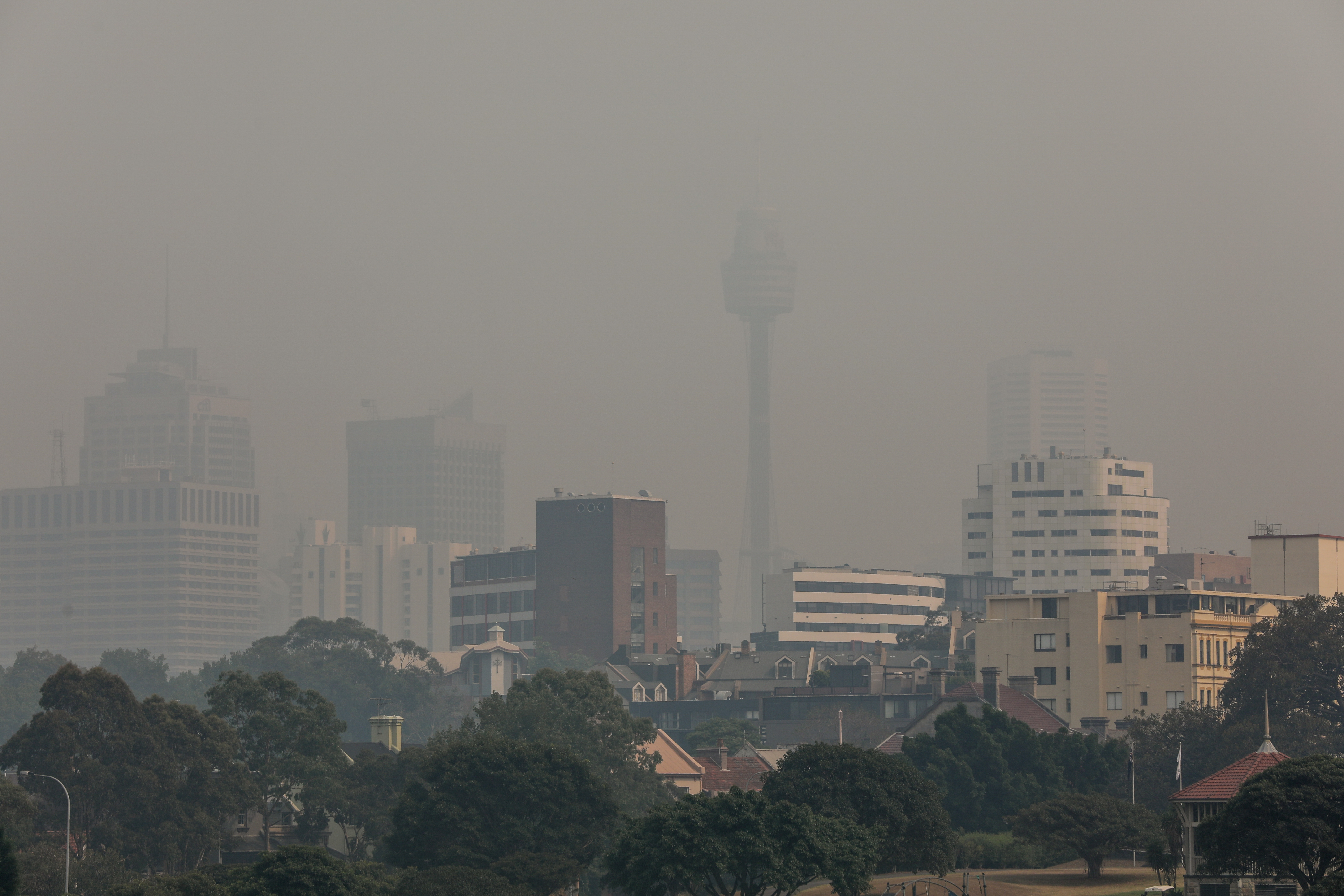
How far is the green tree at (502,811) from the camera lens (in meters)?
128

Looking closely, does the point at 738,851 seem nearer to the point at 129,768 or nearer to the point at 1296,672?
the point at 129,768

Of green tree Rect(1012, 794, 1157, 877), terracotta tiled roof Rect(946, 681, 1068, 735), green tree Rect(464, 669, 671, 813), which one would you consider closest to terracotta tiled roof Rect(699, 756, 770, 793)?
green tree Rect(464, 669, 671, 813)

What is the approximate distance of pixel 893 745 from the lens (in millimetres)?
185875

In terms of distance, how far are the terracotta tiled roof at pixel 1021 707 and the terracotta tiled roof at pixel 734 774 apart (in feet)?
59.1

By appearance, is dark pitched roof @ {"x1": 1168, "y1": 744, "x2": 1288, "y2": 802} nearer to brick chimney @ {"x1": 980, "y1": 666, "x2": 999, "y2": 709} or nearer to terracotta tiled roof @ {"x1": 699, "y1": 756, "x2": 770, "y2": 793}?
terracotta tiled roof @ {"x1": 699, "y1": 756, "x2": 770, "y2": 793}

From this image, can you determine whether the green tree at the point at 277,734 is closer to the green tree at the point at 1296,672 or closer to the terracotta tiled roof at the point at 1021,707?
the terracotta tiled roof at the point at 1021,707

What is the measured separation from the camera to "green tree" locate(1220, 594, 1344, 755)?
165 meters

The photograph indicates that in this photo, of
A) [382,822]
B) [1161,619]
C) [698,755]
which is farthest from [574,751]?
[1161,619]

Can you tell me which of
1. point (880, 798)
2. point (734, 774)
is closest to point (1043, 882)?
point (880, 798)

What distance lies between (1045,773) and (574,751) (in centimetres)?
3245

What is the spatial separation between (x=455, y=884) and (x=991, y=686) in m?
81.0

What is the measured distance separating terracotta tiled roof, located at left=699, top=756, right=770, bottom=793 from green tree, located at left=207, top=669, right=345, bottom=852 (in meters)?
30.9

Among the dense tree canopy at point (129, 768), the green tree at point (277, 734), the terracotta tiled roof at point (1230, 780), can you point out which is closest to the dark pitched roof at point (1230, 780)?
the terracotta tiled roof at point (1230, 780)

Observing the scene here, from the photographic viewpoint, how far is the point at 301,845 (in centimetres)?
12144
